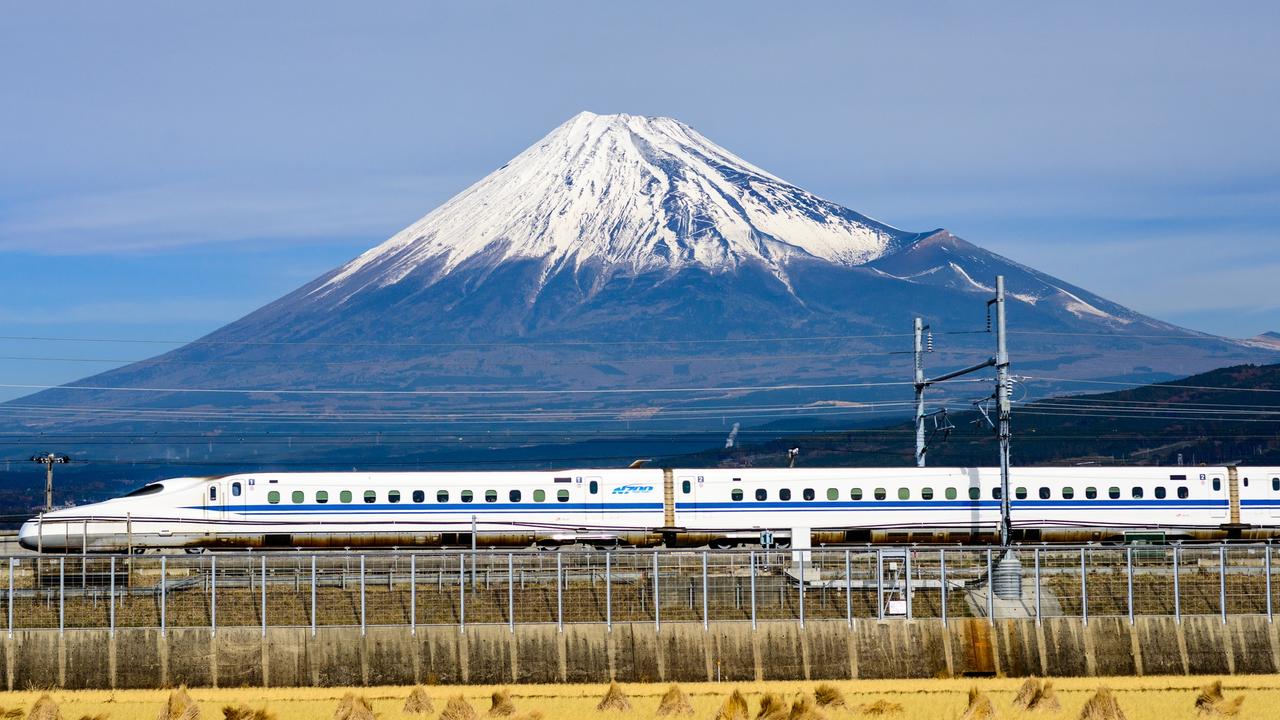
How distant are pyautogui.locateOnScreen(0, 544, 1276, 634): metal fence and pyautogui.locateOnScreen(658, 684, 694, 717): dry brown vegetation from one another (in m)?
6.01

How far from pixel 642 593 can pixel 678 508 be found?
76.2 feet

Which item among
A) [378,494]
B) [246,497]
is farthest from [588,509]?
[246,497]

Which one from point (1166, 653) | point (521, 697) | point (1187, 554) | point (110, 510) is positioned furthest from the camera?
point (110, 510)

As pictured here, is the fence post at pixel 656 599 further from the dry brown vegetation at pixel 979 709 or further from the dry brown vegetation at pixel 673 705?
the dry brown vegetation at pixel 979 709

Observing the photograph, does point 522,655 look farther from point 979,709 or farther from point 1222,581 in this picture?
point 1222,581

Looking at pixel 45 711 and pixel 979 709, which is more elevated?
pixel 45 711

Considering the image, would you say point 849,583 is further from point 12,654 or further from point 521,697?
point 12,654

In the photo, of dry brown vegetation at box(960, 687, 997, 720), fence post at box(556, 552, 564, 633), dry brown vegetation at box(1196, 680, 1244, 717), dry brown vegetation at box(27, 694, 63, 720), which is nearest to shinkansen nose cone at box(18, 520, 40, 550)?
fence post at box(556, 552, 564, 633)

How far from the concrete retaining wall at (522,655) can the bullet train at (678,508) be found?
23.1 meters

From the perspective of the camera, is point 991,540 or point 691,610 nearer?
point 691,610

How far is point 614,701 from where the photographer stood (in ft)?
135

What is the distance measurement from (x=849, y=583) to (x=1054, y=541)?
30259mm

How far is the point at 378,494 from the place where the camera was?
71.4m

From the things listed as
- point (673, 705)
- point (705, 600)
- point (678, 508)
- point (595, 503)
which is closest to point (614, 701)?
point (673, 705)
